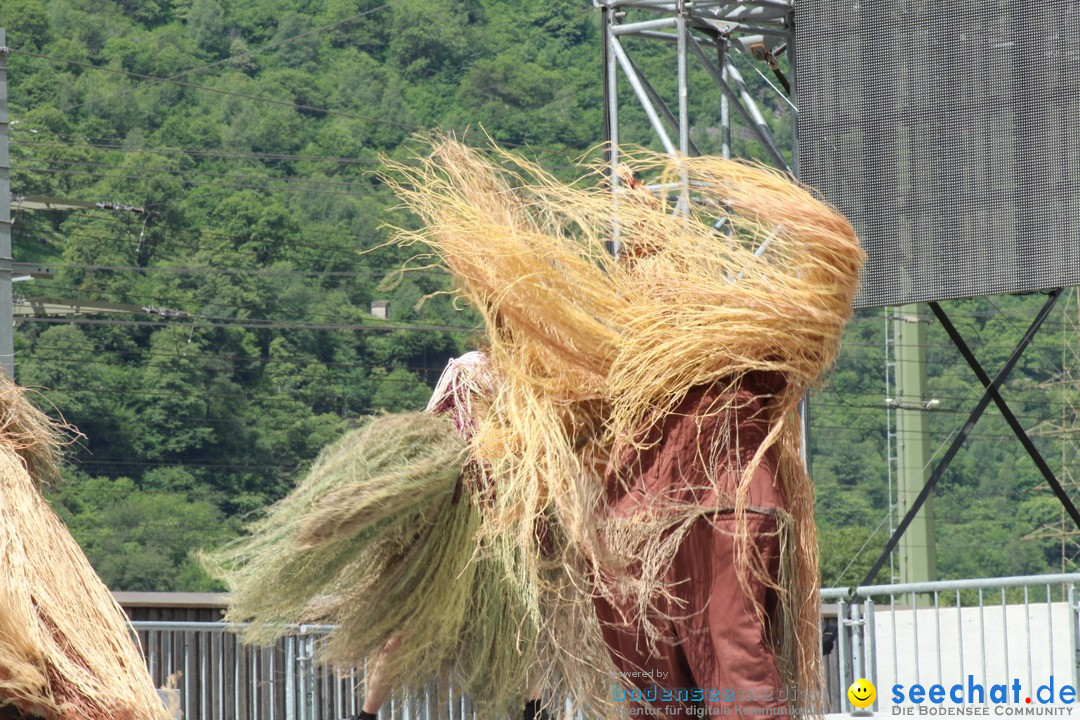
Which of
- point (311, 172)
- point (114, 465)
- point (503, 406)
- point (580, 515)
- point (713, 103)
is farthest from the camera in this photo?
point (311, 172)

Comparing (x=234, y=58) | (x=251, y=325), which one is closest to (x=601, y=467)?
(x=251, y=325)

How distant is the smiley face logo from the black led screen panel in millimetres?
1642

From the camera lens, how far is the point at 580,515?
3174 millimetres

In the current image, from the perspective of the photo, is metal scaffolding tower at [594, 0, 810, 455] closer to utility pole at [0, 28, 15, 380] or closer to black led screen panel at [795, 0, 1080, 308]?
black led screen panel at [795, 0, 1080, 308]

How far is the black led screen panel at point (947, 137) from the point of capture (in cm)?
649

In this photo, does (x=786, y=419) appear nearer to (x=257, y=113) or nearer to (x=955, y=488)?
(x=955, y=488)

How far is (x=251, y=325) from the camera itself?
38875 mm

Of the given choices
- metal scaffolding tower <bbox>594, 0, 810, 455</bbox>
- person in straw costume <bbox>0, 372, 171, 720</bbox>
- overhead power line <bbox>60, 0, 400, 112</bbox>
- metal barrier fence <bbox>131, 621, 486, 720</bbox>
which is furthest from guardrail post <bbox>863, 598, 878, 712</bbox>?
overhead power line <bbox>60, 0, 400, 112</bbox>

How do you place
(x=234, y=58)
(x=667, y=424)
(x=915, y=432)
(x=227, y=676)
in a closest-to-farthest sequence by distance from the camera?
(x=667, y=424), (x=227, y=676), (x=915, y=432), (x=234, y=58)

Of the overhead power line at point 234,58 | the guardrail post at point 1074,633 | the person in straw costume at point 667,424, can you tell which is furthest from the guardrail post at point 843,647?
the overhead power line at point 234,58

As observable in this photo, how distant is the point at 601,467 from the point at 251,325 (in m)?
36.3

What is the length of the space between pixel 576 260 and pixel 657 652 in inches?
33.4

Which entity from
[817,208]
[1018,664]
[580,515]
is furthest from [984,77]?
[580,515]

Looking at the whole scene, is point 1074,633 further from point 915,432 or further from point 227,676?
point 915,432
